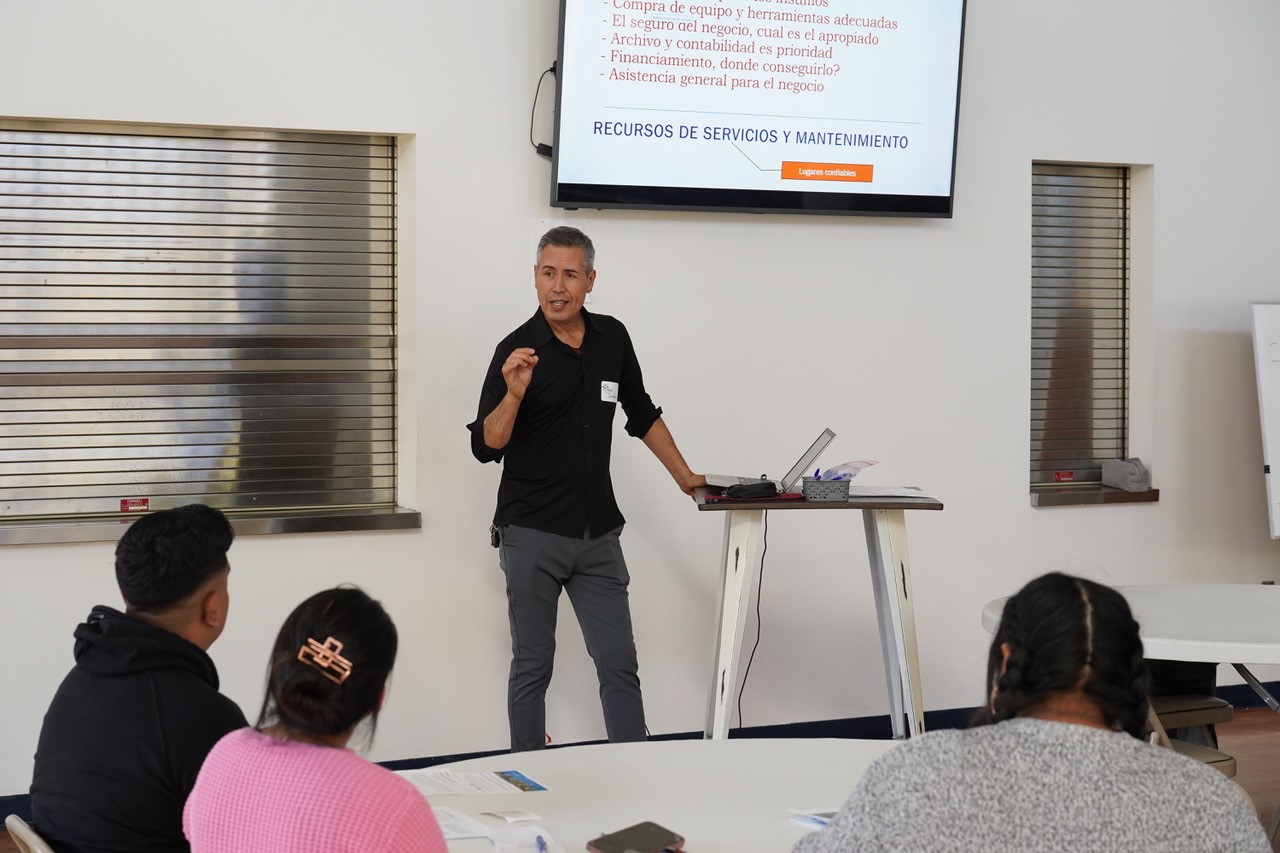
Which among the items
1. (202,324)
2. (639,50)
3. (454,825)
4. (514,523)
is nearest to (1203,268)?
(639,50)

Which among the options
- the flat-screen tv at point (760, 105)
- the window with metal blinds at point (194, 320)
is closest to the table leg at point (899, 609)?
the flat-screen tv at point (760, 105)

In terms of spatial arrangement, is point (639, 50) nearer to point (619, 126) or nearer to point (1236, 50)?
point (619, 126)

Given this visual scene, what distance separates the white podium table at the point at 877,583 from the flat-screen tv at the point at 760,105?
1253 millimetres

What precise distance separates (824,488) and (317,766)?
7.34 feet

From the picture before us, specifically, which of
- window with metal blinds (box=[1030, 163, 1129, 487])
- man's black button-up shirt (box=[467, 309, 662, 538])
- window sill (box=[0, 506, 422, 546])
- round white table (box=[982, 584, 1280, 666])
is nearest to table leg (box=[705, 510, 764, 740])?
man's black button-up shirt (box=[467, 309, 662, 538])

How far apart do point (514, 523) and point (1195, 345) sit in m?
3.05

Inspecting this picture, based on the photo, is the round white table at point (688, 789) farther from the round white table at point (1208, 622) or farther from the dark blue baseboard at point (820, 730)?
the dark blue baseboard at point (820, 730)

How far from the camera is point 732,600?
3525 mm

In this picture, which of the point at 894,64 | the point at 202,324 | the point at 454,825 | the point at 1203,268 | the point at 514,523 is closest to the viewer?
the point at 454,825

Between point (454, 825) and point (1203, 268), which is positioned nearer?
point (454, 825)

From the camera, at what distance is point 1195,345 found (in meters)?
5.00

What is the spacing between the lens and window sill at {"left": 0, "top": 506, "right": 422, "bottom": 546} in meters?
3.67

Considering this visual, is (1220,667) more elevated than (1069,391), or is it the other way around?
(1069,391)

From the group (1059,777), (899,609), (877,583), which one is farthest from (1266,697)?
(1059,777)
